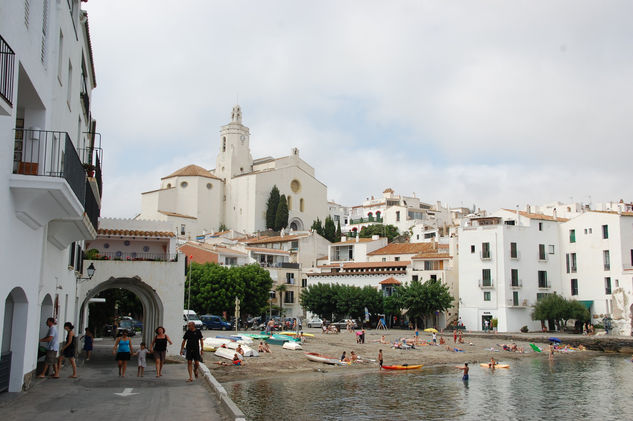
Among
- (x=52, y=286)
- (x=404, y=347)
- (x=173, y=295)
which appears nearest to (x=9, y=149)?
(x=52, y=286)

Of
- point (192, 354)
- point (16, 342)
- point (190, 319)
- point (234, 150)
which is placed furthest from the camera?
point (234, 150)

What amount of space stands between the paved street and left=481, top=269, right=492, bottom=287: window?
46.3 metres

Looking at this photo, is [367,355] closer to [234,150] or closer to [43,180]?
[43,180]

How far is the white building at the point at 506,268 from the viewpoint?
61750 mm

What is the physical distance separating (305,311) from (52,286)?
2321 inches

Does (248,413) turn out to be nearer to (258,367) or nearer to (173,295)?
(173,295)

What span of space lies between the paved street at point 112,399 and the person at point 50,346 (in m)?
0.39

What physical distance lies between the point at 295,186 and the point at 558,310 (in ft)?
243

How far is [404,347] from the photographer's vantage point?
45.1 metres

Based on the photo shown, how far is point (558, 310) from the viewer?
59.3 m

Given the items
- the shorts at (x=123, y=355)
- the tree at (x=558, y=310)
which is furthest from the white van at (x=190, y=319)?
the tree at (x=558, y=310)

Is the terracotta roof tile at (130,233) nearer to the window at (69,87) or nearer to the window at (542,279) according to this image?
the window at (69,87)

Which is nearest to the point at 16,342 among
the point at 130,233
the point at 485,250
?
the point at 130,233

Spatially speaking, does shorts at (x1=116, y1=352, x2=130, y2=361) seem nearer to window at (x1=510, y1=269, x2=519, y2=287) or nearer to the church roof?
window at (x1=510, y1=269, x2=519, y2=287)
